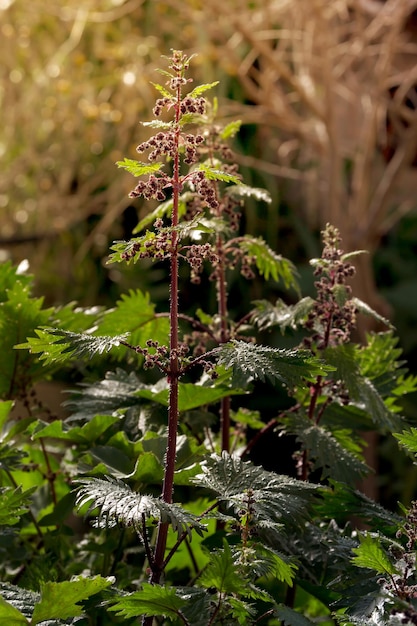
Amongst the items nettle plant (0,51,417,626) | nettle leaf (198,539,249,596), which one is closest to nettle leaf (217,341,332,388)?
nettle plant (0,51,417,626)

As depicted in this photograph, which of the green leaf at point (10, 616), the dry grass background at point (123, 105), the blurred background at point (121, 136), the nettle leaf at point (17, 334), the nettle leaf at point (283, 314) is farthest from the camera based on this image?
the blurred background at point (121, 136)

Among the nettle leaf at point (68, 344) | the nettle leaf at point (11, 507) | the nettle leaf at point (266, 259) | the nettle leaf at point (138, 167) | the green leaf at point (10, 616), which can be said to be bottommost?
the green leaf at point (10, 616)

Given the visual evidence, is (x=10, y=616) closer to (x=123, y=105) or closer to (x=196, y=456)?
(x=196, y=456)

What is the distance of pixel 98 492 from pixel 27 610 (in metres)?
0.09

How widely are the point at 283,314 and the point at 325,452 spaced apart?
0.13 meters

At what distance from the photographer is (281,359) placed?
59 cm

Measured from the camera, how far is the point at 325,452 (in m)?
0.71

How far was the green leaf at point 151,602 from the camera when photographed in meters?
0.53

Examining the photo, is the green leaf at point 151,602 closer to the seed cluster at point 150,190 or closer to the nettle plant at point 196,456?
the nettle plant at point 196,456

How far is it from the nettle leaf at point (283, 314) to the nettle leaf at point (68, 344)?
0.18 metres

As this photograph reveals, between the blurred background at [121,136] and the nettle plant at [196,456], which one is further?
the blurred background at [121,136]

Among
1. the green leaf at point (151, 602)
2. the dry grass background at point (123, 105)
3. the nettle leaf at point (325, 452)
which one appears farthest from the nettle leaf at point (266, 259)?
the dry grass background at point (123, 105)

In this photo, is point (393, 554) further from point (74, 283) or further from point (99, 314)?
point (74, 283)

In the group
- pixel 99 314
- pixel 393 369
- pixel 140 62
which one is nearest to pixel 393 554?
pixel 393 369
